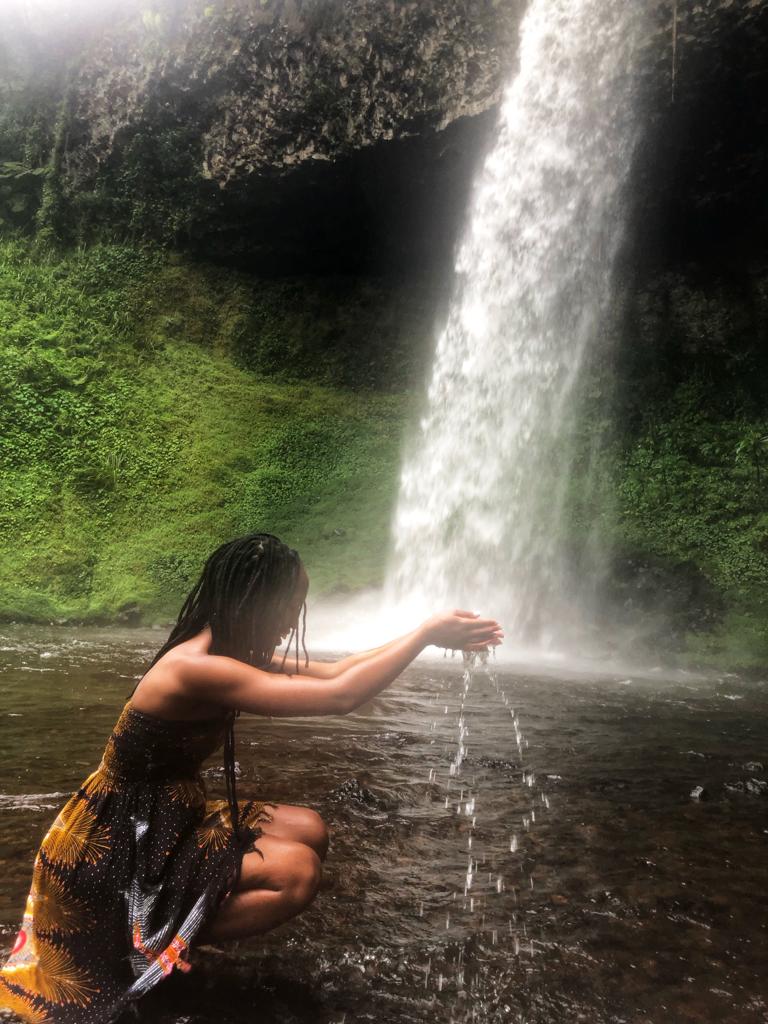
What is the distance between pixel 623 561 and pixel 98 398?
1014cm

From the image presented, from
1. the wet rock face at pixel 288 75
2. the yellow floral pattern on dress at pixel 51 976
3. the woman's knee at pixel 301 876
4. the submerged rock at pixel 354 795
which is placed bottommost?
the yellow floral pattern on dress at pixel 51 976

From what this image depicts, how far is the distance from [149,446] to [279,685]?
41.1ft

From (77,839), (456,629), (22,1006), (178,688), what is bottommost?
(22,1006)

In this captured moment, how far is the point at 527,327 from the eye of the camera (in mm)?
13297

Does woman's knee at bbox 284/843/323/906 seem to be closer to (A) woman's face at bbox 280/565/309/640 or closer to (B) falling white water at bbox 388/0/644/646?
(A) woman's face at bbox 280/565/309/640

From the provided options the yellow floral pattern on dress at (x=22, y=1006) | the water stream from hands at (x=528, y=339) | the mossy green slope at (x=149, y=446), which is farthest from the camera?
the water stream from hands at (x=528, y=339)

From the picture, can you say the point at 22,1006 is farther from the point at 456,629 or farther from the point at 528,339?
the point at 528,339

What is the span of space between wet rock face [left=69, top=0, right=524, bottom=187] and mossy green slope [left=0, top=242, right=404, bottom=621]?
3087 mm

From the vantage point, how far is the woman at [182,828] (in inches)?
61.5

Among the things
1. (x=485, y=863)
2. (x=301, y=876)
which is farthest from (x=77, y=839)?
(x=485, y=863)

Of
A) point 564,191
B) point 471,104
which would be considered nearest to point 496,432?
point 564,191

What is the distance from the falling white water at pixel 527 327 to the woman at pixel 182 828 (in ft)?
29.5

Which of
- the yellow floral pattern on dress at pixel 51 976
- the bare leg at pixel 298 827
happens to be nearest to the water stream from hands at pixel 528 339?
the bare leg at pixel 298 827

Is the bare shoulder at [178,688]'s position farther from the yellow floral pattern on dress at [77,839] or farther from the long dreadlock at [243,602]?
the yellow floral pattern on dress at [77,839]
